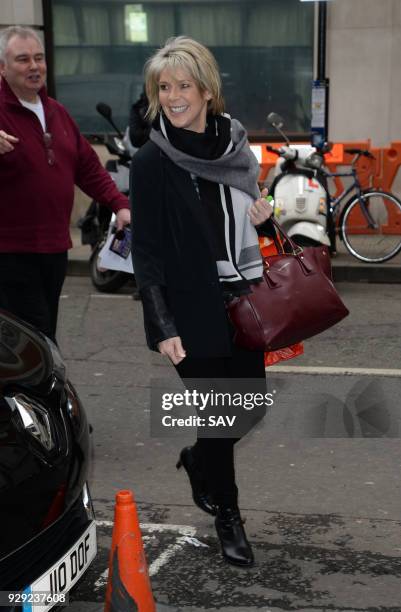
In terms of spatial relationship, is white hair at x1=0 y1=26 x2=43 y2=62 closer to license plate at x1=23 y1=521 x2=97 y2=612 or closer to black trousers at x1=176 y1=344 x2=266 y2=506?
black trousers at x1=176 y1=344 x2=266 y2=506

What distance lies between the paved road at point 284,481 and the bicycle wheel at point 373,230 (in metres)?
2.36

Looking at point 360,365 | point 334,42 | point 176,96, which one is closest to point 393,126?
point 334,42

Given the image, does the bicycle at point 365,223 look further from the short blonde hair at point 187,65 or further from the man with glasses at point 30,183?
the short blonde hair at point 187,65

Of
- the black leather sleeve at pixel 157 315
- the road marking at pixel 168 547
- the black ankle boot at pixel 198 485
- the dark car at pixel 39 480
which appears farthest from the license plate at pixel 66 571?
the black ankle boot at pixel 198 485

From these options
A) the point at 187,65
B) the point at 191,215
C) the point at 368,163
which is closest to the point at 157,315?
the point at 191,215

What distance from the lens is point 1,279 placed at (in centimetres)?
487

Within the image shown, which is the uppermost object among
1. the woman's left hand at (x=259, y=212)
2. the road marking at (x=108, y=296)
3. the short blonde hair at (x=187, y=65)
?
the short blonde hair at (x=187, y=65)

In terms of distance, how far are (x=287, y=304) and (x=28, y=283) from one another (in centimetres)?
154

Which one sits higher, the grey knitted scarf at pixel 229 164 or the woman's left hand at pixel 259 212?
the grey knitted scarf at pixel 229 164

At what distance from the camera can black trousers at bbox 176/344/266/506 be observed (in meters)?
3.80

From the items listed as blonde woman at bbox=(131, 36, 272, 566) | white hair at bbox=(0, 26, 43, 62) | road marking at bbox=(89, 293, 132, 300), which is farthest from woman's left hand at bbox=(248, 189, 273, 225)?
road marking at bbox=(89, 293, 132, 300)

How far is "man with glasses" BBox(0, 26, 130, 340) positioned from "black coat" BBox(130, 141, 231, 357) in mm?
1198

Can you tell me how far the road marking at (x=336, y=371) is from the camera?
21.5ft

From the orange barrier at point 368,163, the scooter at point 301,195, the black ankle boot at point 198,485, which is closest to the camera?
the black ankle boot at point 198,485
